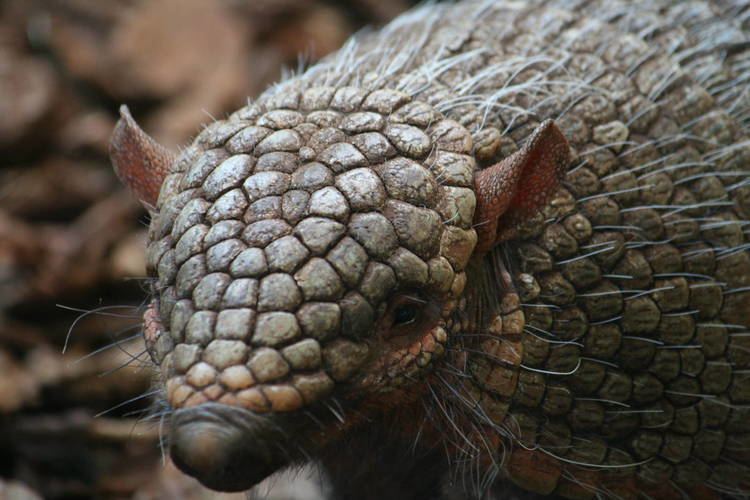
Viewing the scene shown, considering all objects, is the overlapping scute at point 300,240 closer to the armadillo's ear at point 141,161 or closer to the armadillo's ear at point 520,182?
the armadillo's ear at point 520,182

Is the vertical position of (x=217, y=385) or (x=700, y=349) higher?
(x=217, y=385)

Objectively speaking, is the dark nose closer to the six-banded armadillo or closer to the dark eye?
the six-banded armadillo

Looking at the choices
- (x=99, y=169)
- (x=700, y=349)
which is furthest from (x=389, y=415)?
(x=99, y=169)

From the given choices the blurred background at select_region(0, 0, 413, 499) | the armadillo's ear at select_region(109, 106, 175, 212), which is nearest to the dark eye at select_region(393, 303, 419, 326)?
the armadillo's ear at select_region(109, 106, 175, 212)

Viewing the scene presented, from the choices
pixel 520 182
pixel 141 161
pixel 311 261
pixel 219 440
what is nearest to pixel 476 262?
pixel 520 182

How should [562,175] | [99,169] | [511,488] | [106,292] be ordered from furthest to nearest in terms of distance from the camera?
[99,169] < [106,292] < [511,488] < [562,175]

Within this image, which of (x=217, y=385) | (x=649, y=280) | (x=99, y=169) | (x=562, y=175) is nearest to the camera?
(x=217, y=385)

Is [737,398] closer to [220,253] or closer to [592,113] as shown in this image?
[592,113]

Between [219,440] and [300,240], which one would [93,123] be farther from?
[219,440]
